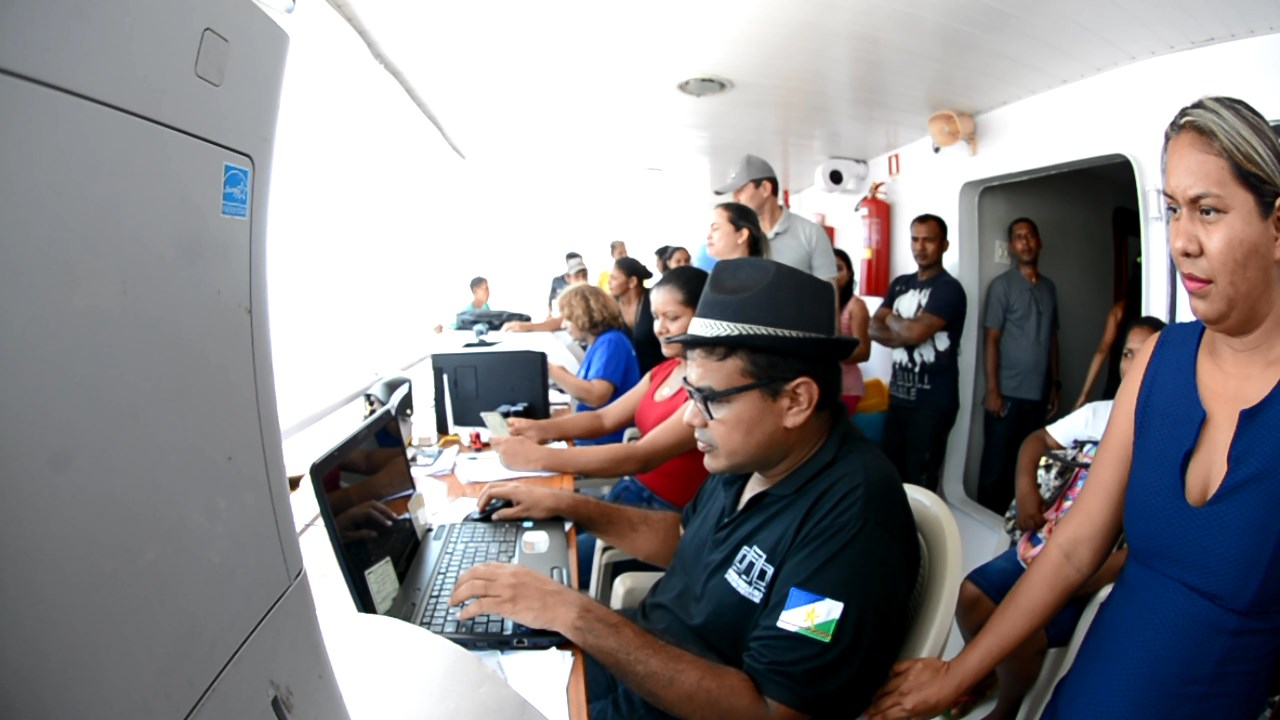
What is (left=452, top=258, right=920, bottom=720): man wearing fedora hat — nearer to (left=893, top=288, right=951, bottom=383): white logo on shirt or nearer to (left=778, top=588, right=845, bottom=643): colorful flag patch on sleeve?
(left=778, top=588, right=845, bottom=643): colorful flag patch on sleeve

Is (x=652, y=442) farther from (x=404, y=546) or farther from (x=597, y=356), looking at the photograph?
(x=597, y=356)

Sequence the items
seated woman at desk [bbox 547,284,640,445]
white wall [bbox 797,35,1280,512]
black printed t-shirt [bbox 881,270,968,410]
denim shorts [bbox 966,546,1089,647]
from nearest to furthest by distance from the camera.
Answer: denim shorts [bbox 966,546,1089,647], white wall [bbox 797,35,1280,512], seated woman at desk [bbox 547,284,640,445], black printed t-shirt [bbox 881,270,968,410]

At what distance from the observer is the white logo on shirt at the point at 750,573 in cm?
125

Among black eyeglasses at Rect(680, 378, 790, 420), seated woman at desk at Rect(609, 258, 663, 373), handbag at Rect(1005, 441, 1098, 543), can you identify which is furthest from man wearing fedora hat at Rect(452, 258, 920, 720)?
seated woman at desk at Rect(609, 258, 663, 373)

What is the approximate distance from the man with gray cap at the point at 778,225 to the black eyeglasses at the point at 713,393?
2232mm

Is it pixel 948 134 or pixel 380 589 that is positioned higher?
pixel 948 134

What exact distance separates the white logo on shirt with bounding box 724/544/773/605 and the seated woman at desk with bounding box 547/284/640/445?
65.1 inches

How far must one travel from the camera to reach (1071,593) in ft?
3.79

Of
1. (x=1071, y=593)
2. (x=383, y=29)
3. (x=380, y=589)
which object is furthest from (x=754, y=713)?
(x=383, y=29)

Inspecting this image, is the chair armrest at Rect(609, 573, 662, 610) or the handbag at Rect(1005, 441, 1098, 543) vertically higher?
the handbag at Rect(1005, 441, 1098, 543)

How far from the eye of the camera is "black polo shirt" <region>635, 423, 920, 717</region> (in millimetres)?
1087

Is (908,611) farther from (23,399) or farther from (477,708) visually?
(23,399)

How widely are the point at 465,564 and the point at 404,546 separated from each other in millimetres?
146

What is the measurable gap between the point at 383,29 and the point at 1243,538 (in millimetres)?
3079
